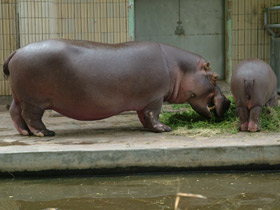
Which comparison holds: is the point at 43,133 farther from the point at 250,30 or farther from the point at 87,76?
the point at 250,30

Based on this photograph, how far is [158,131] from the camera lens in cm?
684

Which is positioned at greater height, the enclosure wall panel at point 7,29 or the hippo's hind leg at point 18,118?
the enclosure wall panel at point 7,29

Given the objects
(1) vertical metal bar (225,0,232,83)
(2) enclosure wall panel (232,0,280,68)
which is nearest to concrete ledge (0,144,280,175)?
(1) vertical metal bar (225,0,232,83)

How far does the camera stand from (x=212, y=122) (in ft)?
23.7

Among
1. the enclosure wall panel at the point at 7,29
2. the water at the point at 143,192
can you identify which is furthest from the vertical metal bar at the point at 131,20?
the water at the point at 143,192

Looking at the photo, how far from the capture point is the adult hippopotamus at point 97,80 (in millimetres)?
6418

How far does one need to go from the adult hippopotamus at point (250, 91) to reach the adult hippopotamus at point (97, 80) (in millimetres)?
557

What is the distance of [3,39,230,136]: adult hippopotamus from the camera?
21.1 ft

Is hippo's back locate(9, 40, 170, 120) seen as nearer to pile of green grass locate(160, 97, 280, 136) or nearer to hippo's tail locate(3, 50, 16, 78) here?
hippo's tail locate(3, 50, 16, 78)

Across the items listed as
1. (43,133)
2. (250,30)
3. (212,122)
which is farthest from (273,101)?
(43,133)

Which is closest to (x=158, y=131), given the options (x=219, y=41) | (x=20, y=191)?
(x=20, y=191)

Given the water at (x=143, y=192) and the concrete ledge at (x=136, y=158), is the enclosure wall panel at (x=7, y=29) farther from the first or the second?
the water at (x=143, y=192)

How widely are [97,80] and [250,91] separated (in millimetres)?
1768

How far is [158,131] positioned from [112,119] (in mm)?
1456
